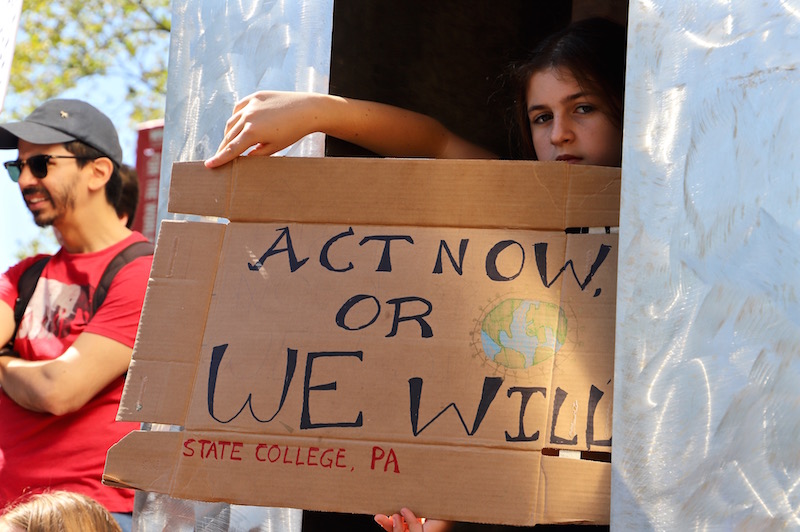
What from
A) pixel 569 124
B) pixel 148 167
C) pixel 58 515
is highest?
pixel 148 167

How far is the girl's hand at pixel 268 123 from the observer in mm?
2057

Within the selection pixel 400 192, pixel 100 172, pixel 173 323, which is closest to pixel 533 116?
pixel 400 192

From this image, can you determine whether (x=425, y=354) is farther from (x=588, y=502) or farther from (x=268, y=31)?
(x=268, y=31)

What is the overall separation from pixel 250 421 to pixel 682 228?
84cm

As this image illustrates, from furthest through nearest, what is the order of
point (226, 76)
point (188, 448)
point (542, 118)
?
point (226, 76) → point (542, 118) → point (188, 448)

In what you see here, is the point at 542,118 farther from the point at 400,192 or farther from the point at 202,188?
the point at 202,188

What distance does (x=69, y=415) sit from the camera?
2941mm

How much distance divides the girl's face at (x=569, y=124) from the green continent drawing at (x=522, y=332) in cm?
55

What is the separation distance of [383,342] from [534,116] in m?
0.83

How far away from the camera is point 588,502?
169 cm

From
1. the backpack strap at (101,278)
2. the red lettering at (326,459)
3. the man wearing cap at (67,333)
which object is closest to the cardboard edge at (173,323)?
the red lettering at (326,459)

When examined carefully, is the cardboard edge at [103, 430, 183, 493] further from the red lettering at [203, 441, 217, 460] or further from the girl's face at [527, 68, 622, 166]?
the girl's face at [527, 68, 622, 166]

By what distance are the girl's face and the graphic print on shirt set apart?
4.88 ft

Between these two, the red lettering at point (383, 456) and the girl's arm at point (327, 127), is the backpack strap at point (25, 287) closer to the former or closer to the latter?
the girl's arm at point (327, 127)
